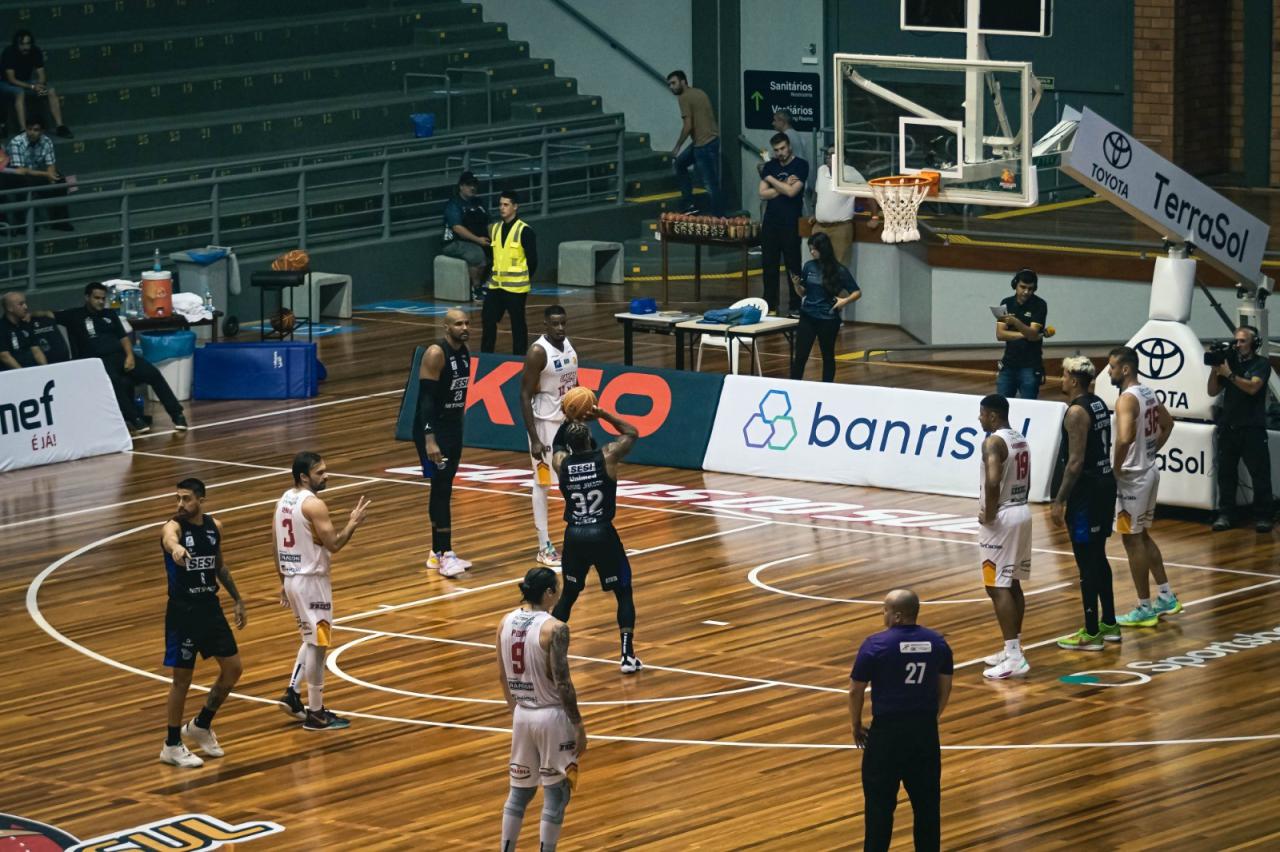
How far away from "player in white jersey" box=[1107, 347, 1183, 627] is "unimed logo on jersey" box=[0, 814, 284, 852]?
21.9ft

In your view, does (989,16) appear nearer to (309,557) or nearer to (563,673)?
(309,557)

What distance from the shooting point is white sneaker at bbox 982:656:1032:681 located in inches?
610

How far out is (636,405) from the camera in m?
22.9

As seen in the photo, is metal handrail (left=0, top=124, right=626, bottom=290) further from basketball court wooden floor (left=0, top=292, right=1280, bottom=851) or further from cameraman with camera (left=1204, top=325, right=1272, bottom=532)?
cameraman with camera (left=1204, top=325, right=1272, bottom=532)

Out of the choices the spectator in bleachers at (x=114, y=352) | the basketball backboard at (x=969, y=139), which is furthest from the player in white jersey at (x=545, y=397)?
the spectator in bleachers at (x=114, y=352)

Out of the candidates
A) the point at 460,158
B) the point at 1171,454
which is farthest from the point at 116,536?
the point at 460,158

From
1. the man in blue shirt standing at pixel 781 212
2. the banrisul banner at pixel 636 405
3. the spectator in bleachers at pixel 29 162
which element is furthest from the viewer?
the spectator in bleachers at pixel 29 162

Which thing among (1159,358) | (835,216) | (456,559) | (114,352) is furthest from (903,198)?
(835,216)

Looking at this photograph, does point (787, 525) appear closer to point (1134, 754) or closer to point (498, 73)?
point (1134, 754)

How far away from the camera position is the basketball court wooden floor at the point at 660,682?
13.1m

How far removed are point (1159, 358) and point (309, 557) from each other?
8735 mm

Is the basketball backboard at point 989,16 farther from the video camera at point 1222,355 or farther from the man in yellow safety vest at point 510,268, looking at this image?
the man in yellow safety vest at point 510,268

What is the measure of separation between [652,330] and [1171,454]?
6732mm

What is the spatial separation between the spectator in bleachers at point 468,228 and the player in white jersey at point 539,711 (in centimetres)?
1733
